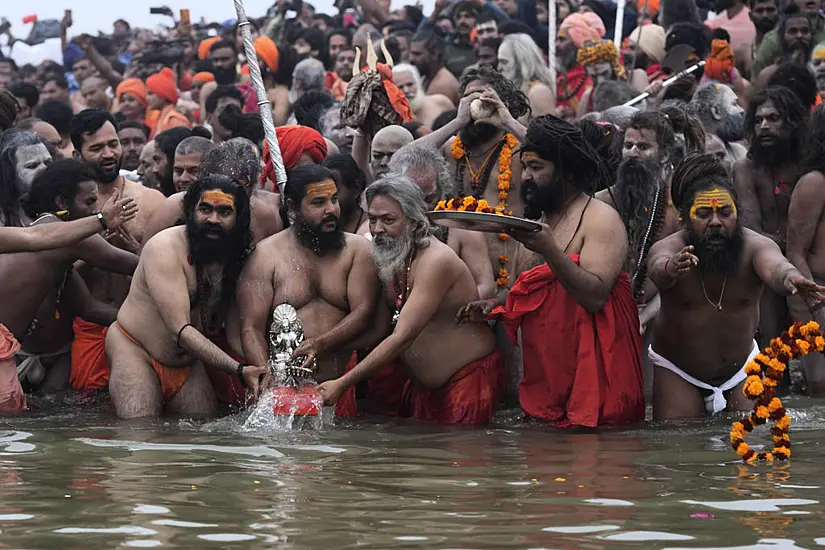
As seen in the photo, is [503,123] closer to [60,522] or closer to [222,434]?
[222,434]

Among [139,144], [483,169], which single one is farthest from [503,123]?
[139,144]

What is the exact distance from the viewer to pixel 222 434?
6969mm

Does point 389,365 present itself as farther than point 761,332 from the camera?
No

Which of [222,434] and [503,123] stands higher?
[503,123]

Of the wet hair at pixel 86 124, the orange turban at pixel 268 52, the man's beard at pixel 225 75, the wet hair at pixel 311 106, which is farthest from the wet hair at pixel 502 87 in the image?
the man's beard at pixel 225 75

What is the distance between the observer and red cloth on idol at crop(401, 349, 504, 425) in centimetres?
740

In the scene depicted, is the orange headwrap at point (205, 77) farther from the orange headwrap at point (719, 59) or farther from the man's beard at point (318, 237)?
the man's beard at point (318, 237)

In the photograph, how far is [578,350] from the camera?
7133 millimetres

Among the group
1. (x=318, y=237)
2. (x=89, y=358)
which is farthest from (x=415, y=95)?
(x=318, y=237)

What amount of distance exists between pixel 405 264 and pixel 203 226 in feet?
3.34

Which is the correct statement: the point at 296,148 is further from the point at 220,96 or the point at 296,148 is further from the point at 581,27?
the point at 581,27

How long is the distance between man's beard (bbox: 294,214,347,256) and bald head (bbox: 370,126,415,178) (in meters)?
1.16

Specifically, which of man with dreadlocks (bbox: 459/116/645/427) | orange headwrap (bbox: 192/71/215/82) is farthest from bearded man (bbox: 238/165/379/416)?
orange headwrap (bbox: 192/71/215/82)

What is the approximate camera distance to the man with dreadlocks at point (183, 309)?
24.1 ft
